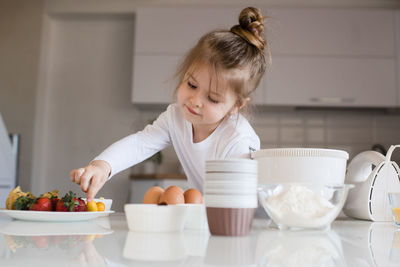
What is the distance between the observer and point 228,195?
0.63 metres

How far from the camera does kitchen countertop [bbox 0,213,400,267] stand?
43 centimetres

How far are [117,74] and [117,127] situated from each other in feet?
1.47

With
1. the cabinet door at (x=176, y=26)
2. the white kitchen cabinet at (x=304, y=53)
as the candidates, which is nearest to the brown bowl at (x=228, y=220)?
the white kitchen cabinet at (x=304, y=53)

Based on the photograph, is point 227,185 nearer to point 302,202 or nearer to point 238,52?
point 302,202

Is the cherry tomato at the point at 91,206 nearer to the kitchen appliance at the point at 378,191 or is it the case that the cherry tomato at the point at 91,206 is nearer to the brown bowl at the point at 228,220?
the brown bowl at the point at 228,220

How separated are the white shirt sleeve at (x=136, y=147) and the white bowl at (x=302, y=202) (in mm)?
558

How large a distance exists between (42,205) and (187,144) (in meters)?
0.57

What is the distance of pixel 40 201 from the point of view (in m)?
0.86

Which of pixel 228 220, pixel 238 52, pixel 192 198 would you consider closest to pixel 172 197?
pixel 192 198

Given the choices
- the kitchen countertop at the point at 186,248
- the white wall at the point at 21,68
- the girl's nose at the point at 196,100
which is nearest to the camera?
the kitchen countertop at the point at 186,248

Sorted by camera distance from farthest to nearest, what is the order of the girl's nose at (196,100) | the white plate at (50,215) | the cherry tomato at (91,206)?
the girl's nose at (196,100) < the cherry tomato at (91,206) < the white plate at (50,215)

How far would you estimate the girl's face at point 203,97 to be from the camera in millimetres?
1096

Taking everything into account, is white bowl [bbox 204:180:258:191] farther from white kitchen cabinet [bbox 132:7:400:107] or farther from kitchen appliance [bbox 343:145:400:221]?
white kitchen cabinet [bbox 132:7:400:107]

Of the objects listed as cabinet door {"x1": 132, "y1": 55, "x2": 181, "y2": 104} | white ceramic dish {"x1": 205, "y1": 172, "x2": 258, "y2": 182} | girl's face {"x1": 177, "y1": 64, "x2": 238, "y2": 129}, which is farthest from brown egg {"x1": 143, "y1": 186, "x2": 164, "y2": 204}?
cabinet door {"x1": 132, "y1": 55, "x2": 181, "y2": 104}
